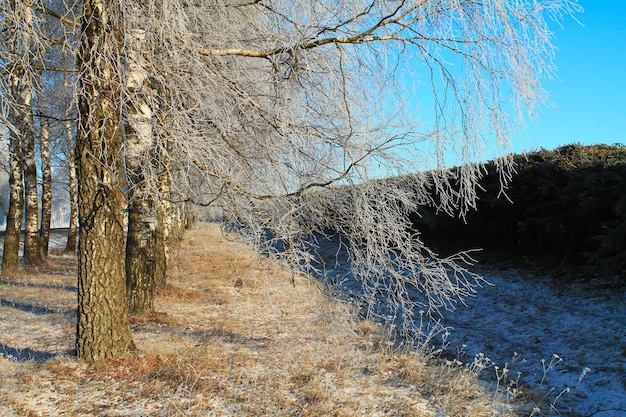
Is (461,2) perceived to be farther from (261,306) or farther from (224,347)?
(261,306)

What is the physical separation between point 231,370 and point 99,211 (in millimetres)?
2030

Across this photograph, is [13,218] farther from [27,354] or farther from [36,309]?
[27,354]

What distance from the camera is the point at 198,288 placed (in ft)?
30.1

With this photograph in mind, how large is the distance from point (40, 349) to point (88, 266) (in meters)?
1.50

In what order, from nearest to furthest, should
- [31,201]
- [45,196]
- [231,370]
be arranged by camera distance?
[231,370] → [31,201] → [45,196]

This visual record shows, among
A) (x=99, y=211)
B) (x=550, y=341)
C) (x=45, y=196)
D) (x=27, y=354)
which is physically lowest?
(x=550, y=341)

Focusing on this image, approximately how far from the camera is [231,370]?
14.6 feet

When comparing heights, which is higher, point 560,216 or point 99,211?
point 560,216

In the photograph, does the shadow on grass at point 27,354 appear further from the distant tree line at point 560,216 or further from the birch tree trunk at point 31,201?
the distant tree line at point 560,216

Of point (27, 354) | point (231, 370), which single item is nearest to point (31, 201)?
point (27, 354)

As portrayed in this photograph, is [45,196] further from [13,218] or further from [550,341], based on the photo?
[550,341]

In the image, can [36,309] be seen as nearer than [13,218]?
Yes

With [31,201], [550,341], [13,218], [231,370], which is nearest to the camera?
[231,370]

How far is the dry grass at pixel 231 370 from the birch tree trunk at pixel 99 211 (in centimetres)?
33
